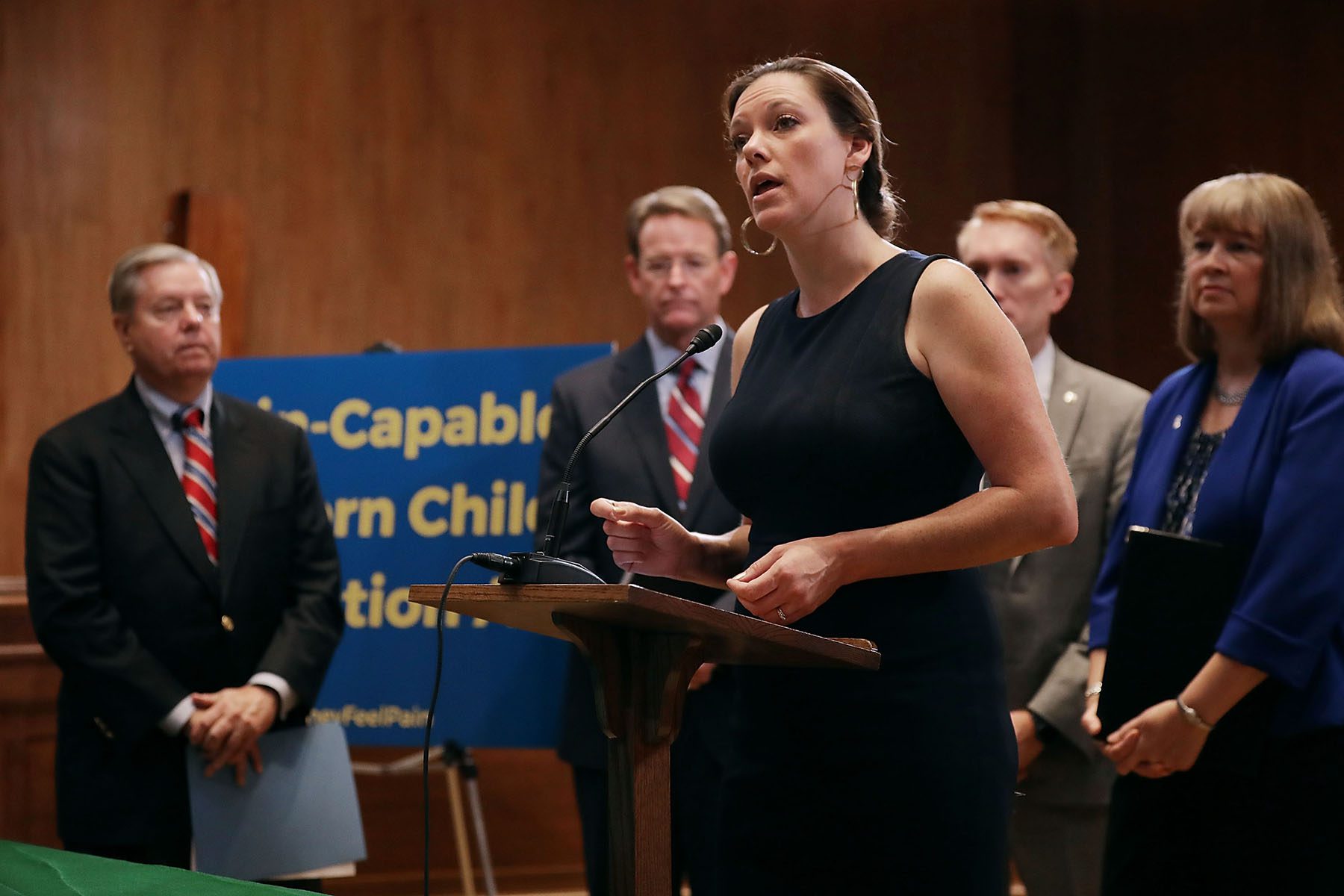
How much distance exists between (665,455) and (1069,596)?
2.92 ft

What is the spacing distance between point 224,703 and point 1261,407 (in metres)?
2.05

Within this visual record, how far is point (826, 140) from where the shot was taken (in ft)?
5.66

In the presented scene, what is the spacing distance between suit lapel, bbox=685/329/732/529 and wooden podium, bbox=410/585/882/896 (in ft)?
4.45

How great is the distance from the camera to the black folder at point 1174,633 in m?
2.24

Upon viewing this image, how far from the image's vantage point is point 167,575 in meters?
3.00

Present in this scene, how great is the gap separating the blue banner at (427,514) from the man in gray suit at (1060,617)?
1.08 meters

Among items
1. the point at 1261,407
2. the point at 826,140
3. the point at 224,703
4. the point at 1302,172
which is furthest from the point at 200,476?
the point at 1302,172

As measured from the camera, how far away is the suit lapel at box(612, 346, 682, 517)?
301 cm

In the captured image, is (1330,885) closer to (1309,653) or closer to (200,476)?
(1309,653)

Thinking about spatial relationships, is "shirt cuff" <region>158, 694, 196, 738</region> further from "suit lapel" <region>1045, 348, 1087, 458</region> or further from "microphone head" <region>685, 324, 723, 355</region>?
"suit lapel" <region>1045, 348, 1087, 458</region>

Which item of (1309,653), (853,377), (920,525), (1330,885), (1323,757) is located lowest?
(1330,885)

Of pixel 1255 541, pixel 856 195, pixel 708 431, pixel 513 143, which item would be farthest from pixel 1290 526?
pixel 513 143

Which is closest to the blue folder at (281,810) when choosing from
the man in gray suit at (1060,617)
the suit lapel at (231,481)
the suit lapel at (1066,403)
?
the suit lapel at (231,481)

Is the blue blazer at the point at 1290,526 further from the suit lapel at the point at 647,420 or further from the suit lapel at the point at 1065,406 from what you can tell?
the suit lapel at the point at 647,420
